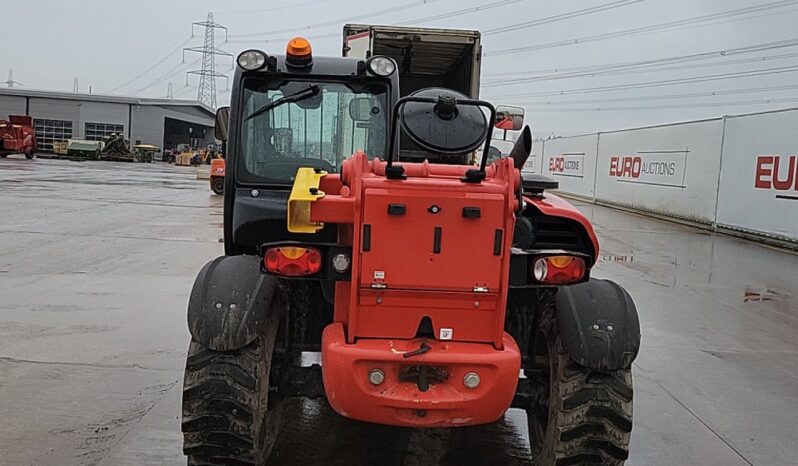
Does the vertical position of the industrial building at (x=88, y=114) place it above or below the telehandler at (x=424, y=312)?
above

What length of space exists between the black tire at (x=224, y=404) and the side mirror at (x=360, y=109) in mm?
1853

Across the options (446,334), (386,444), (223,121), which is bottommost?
(386,444)

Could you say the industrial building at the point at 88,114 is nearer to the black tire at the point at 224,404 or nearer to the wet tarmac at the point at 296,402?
the wet tarmac at the point at 296,402

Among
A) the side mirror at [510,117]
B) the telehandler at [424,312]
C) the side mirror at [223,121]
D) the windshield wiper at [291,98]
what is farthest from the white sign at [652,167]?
the telehandler at [424,312]

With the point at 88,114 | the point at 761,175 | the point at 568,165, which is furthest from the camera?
the point at 88,114

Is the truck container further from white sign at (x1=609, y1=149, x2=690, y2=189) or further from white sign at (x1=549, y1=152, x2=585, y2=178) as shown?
white sign at (x1=549, y1=152, x2=585, y2=178)

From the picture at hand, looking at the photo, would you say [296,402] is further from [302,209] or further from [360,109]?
[302,209]

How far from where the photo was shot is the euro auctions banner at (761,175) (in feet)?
51.8

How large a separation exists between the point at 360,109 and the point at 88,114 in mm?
59972

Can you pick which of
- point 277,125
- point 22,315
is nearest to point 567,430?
point 277,125

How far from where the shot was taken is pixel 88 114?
59.0 metres

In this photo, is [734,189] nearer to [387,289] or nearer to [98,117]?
[387,289]

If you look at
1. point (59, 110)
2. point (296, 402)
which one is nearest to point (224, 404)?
point (296, 402)

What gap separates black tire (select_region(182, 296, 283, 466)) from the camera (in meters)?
3.21
